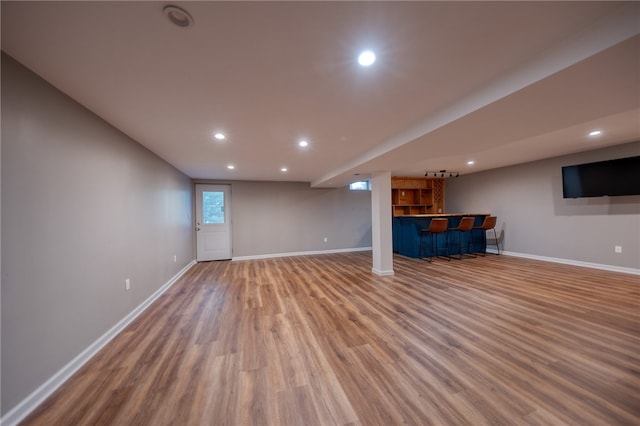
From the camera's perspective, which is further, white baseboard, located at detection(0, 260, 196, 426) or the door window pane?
the door window pane

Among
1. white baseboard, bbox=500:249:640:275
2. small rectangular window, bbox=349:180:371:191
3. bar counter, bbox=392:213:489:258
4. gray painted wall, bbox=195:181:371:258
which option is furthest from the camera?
small rectangular window, bbox=349:180:371:191

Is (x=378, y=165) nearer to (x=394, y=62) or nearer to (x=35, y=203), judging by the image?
(x=394, y=62)

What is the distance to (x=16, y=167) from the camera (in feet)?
4.47

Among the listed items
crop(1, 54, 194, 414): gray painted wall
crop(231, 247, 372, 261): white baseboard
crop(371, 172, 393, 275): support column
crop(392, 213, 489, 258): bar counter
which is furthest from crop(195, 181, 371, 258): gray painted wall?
crop(1, 54, 194, 414): gray painted wall

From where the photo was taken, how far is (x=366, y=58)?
55.2 inches

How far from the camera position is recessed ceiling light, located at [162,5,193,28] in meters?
1.03

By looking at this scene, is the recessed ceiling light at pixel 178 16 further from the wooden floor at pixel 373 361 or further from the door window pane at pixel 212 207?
the door window pane at pixel 212 207

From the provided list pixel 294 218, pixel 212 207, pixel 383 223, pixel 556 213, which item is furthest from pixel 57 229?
pixel 556 213

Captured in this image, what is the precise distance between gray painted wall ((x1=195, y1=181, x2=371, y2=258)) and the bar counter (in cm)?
116

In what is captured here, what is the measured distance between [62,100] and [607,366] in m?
4.53

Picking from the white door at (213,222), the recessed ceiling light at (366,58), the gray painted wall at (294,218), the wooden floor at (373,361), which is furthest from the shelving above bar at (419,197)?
the recessed ceiling light at (366,58)

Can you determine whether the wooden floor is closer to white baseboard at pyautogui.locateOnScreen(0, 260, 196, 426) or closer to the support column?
white baseboard at pyautogui.locateOnScreen(0, 260, 196, 426)

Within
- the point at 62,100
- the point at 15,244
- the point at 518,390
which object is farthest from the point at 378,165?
the point at 15,244

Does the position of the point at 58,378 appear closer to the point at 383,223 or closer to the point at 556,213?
the point at 383,223
